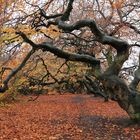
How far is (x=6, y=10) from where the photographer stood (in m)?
24.3

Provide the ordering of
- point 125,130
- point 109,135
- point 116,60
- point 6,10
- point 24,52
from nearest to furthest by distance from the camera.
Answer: point 109,135
point 125,130
point 116,60
point 6,10
point 24,52

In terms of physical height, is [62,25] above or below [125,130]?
above

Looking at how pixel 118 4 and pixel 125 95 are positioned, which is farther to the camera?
pixel 118 4

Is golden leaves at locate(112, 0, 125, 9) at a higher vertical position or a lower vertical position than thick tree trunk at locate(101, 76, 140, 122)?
higher

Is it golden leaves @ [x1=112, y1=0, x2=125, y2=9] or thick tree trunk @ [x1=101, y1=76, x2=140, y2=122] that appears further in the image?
golden leaves @ [x1=112, y1=0, x2=125, y2=9]

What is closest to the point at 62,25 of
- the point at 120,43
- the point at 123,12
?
the point at 120,43

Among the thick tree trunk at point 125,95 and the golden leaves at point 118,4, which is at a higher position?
the golden leaves at point 118,4

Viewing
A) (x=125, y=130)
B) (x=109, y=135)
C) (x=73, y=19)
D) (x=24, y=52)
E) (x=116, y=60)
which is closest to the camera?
(x=109, y=135)

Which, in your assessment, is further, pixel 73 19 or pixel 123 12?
pixel 73 19

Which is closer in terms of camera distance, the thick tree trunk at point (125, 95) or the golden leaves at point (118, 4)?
the thick tree trunk at point (125, 95)

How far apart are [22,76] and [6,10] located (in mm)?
6917

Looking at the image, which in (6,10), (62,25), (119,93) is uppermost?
(6,10)

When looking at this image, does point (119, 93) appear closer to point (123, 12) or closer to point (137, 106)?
point (137, 106)

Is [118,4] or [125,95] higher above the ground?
[118,4]
